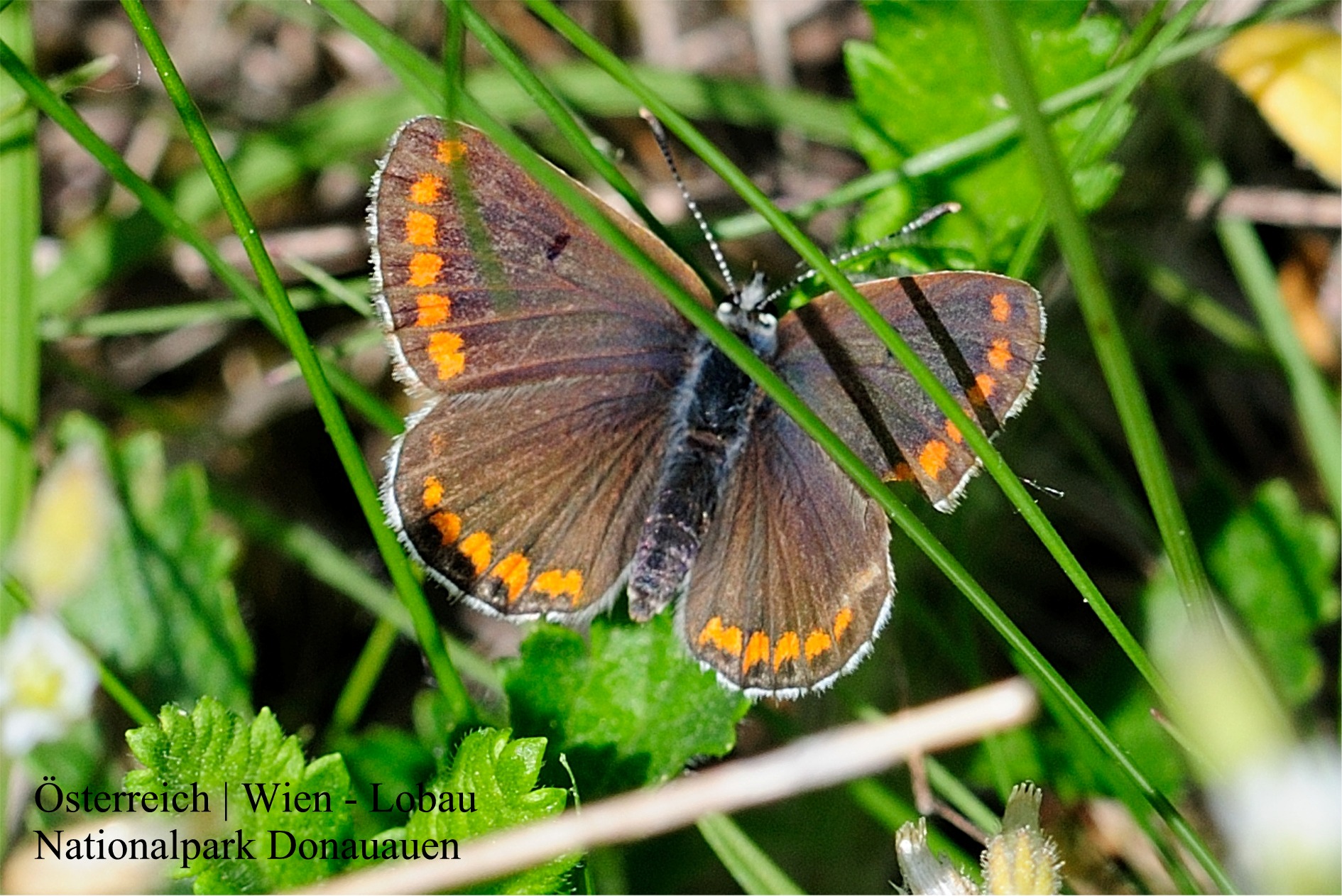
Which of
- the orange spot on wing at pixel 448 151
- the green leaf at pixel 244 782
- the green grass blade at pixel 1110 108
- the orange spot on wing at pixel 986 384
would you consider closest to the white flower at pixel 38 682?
the green leaf at pixel 244 782

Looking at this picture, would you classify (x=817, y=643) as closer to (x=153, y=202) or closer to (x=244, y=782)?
(x=244, y=782)

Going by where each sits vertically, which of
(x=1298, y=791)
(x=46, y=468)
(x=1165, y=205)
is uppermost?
(x=1165, y=205)

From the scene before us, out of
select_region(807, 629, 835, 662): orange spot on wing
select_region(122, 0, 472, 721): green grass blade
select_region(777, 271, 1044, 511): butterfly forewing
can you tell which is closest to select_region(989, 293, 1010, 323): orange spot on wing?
select_region(777, 271, 1044, 511): butterfly forewing

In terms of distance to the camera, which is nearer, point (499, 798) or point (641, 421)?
point (499, 798)

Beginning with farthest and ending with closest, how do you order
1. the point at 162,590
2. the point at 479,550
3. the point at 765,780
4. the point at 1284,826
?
the point at 162,590, the point at 479,550, the point at 765,780, the point at 1284,826

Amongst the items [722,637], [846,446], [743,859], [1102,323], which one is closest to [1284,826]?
[1102,323]

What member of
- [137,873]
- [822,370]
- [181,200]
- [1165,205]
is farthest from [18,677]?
[1165,205]

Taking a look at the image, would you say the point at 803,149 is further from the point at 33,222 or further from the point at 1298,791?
the point at 1298,791

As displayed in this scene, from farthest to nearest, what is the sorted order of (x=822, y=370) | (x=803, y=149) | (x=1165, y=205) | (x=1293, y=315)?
(x=803, y=149)
(x=1293, y=315)
(x=1165, y=205)
(x=822, y=370)
